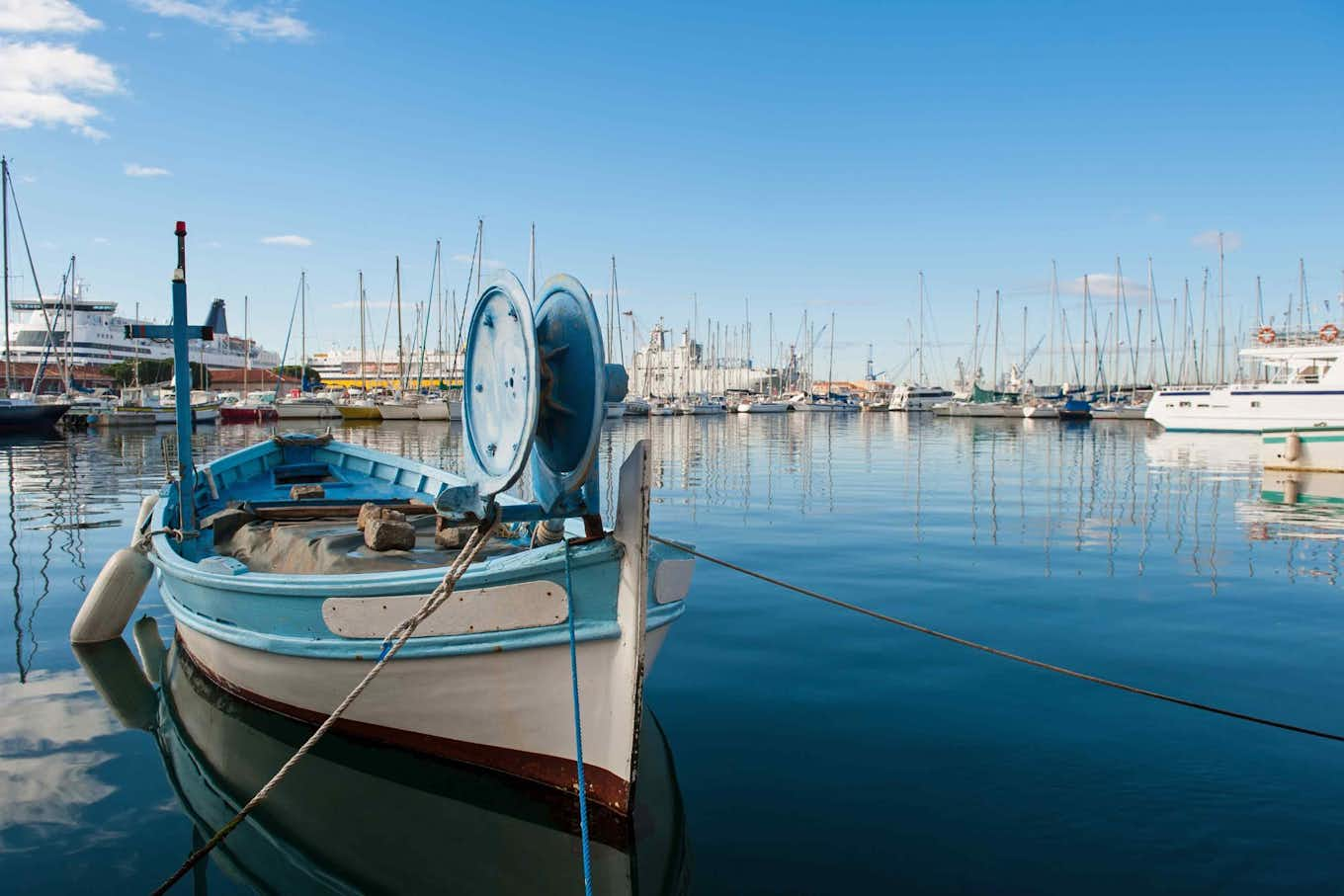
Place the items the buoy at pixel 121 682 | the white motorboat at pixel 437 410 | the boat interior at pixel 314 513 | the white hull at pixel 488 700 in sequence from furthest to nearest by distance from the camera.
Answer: the white motorboat at pixel 437 410, the buoy at pixel 121 682, the boat interior at pixel 314 513, the white hull at pixel 488 700

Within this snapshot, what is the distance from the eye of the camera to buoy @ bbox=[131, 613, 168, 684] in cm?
859

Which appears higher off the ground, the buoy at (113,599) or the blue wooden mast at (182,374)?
the blue wooden mast at (182,374)

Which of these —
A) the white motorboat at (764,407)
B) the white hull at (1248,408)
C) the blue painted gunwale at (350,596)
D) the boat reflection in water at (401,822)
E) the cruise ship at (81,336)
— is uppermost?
the cruise ship at (81,336)

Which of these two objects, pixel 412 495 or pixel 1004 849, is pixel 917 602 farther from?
pixel 412 495

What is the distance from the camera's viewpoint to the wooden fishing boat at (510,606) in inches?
197

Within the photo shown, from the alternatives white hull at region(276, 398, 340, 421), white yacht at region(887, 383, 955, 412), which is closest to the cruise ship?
white hull at region(276, 398, 340, 421)

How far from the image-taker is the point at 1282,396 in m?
43.9

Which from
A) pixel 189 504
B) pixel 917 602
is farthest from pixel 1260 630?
pixel 189 504

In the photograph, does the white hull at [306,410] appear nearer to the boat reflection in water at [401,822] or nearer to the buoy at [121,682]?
the buoy at [121,682]

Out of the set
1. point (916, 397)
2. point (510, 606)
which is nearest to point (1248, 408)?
point (510, 606)

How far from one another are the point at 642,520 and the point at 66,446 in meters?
A: 40.2

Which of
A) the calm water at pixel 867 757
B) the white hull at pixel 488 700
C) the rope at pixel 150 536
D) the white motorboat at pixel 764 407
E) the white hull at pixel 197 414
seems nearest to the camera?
the calm water at pixel 867 757

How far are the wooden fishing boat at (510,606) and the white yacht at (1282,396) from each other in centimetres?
4198

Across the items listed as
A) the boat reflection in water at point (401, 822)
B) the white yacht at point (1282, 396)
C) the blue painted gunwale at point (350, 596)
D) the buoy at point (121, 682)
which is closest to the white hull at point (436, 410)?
the white yacht at point (1282, 396)
